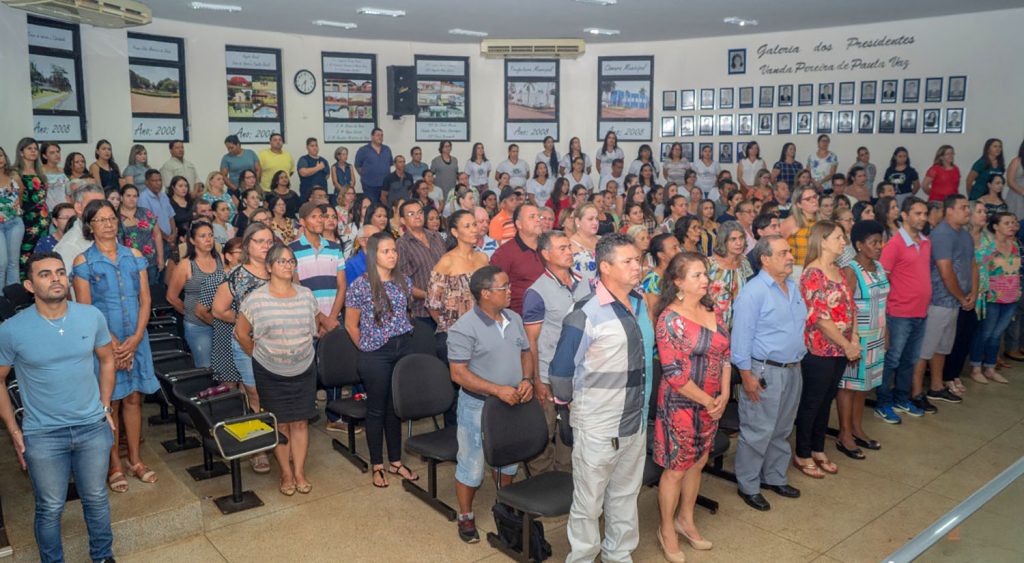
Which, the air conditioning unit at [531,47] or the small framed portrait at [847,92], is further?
the air conditioning unit at [531,47]

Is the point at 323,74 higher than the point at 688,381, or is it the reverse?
the point at 323,74

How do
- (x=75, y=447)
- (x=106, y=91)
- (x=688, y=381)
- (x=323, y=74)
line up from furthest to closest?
1. (x=323, y=74)
2. (x=106, y=91)
3. (x=688, y=381)
4. (x=75, y=447)

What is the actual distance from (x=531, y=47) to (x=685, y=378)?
393 inches

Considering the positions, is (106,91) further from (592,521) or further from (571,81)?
(592,521)

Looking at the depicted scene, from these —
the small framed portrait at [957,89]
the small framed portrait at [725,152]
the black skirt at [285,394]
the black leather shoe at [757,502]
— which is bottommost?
the black leather shoe at [757,502]

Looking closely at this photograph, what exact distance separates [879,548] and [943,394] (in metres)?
3.08

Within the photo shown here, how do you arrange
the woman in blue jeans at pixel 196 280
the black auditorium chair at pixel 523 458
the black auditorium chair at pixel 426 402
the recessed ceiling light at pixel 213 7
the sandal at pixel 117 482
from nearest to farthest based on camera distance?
the black auditorium chair at pixel 523 458 < the sandal at pixel 117 482 < the black auditorium chair at pixel 426 402 < the woman in blue jeans at pixel 196 280 < the recessed ceiling light at pixel 213 7

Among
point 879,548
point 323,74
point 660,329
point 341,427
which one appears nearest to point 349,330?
point 341,427

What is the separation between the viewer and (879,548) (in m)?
3.96

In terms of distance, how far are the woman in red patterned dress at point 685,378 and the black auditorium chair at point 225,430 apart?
2.13m

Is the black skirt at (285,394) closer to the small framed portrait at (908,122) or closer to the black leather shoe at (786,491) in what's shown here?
the black leather shoe at (786,491)

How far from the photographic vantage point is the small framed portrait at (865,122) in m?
12.2

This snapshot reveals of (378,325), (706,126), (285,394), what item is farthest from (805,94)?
(285,394)

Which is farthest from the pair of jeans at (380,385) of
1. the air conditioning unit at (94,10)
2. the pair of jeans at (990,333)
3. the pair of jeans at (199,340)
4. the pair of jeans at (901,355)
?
the air conditioning unit at (94,10)
